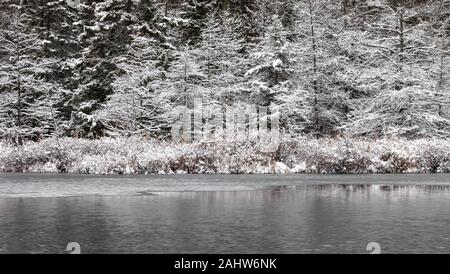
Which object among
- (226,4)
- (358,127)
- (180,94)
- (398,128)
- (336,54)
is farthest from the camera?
(226,4)

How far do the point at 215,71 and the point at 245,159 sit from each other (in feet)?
63.3

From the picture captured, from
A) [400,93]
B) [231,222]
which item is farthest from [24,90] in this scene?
[231,222]

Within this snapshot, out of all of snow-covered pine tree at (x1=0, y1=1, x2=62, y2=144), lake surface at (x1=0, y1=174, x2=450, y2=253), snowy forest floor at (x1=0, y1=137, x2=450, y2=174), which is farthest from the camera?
snow-covered pine tree at (x1=0, y1=1, x2=62, y2=144)

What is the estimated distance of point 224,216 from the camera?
40.1ft

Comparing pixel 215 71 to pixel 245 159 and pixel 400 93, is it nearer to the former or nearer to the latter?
pixel 400 93

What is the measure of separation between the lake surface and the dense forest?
15797 millimetres

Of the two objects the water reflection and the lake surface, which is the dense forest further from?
the water reflection

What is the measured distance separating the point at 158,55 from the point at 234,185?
24958 mm

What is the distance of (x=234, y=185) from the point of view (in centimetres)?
1966

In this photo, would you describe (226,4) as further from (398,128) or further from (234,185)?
(234,185)

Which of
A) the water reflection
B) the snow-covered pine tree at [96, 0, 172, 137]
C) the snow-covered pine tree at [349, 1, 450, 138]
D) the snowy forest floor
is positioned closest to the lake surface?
the water reflection

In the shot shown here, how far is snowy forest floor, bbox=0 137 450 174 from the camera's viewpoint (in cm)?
2567
